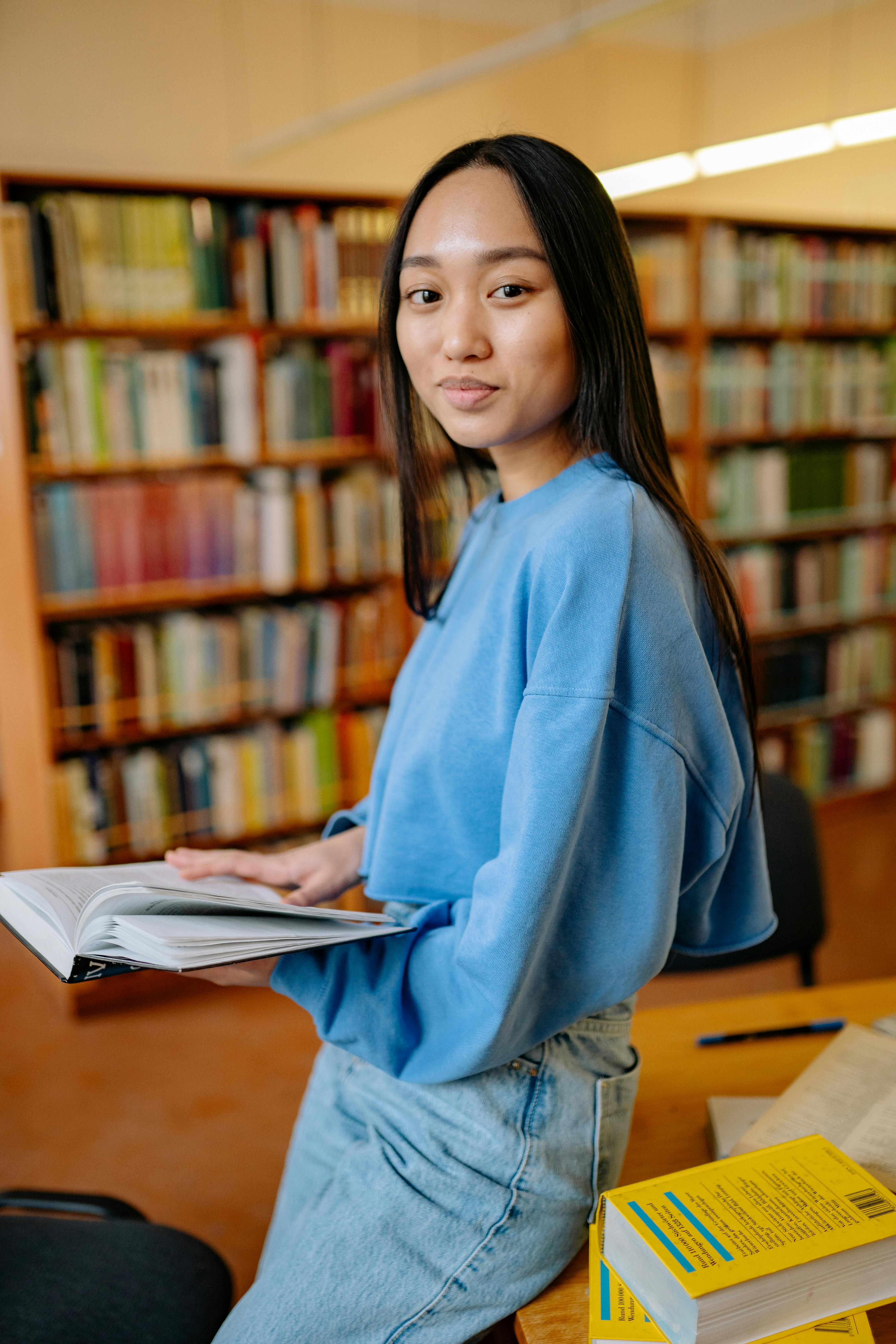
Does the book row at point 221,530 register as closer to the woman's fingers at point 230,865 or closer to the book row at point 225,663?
the book row at point 225,663

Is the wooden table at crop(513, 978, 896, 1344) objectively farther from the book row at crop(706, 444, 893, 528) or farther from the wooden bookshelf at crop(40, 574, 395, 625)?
the book row at crop(706, 444, 893, 528)

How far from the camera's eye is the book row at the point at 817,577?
13.0 feet

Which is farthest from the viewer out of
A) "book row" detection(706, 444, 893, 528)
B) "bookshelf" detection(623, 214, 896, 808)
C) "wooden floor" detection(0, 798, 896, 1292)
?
"book row" detection(706, 444, 893, 528)

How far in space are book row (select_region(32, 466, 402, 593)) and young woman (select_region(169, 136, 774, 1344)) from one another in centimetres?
200

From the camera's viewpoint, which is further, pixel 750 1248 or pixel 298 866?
pixel 298 866

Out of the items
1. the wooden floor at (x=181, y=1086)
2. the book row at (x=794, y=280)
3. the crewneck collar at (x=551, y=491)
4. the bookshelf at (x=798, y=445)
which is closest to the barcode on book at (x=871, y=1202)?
the crewneck collar at (x=551, y=491)

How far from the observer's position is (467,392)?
2.90 ft

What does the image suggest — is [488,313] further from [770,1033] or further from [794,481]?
[794,481]

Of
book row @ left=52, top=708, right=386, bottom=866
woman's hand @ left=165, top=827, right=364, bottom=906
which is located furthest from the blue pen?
book row @ left=52, top=708, right=386, bottom=866

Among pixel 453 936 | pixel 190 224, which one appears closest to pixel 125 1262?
pixel 453 936

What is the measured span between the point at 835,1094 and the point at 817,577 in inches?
132

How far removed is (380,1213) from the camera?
0.87 m

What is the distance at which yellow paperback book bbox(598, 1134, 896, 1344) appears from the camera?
2.32ft

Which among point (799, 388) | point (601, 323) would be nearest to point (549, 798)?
point (601, 323)
